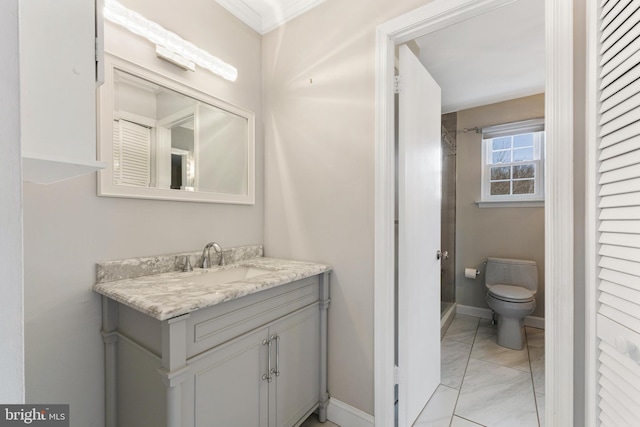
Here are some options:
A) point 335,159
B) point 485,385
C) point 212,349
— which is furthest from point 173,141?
point 485,385

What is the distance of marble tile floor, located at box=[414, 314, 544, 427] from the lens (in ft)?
5.28

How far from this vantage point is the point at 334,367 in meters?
1.60

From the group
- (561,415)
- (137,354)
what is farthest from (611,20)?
(137,354)

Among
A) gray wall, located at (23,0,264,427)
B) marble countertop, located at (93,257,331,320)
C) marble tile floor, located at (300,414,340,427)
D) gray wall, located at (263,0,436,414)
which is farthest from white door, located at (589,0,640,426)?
gray wall, located at (23,0,264,427)

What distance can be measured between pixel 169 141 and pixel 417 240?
1491 millimetres

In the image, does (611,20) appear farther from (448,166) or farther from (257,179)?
(448,166)

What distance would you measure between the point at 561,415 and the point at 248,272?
1.54 metres

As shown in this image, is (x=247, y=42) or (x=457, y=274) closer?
Result: (x=247, y=42)

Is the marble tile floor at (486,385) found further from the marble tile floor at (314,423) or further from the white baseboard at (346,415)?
the marble tile floor at (314,423)

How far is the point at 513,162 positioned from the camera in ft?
9.73

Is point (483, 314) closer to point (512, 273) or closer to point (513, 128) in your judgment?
point (512, 273)

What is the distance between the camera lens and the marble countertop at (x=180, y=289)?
2.99 feet

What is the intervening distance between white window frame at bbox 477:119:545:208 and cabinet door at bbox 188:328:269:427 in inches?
113

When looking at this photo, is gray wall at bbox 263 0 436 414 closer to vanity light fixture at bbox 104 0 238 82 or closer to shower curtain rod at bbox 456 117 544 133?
vanity light fixture at bbox 104 0 238 82
